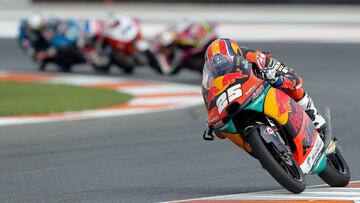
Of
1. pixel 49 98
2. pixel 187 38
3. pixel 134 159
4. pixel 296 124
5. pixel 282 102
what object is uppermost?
pixel 282 102

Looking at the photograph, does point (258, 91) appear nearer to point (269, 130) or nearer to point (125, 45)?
point (269, 130)

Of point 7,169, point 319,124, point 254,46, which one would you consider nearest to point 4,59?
point 254,46

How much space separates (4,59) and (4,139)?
1103cm

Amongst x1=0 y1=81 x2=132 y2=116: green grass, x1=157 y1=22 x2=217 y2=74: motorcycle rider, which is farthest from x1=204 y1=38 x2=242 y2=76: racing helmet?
x1=157 y1=22 x2=217 y2=74: motorcycle rider

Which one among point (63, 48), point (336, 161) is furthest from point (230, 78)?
point (63, 48)

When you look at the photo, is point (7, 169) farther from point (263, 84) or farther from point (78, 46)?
point (78, 46)

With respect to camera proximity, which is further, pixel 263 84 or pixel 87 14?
pixel 87 14

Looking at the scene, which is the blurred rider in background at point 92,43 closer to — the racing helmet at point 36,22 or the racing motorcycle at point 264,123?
the racing helmet at point 36,22

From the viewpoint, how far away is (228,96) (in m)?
7.61

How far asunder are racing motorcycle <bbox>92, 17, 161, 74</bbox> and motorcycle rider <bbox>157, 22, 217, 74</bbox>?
490 mm

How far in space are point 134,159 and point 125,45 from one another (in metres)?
9.23

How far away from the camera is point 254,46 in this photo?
23672 mm

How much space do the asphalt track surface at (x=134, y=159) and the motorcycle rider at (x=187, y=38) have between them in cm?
285

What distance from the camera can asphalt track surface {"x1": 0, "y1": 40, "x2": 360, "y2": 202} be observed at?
823 cm
